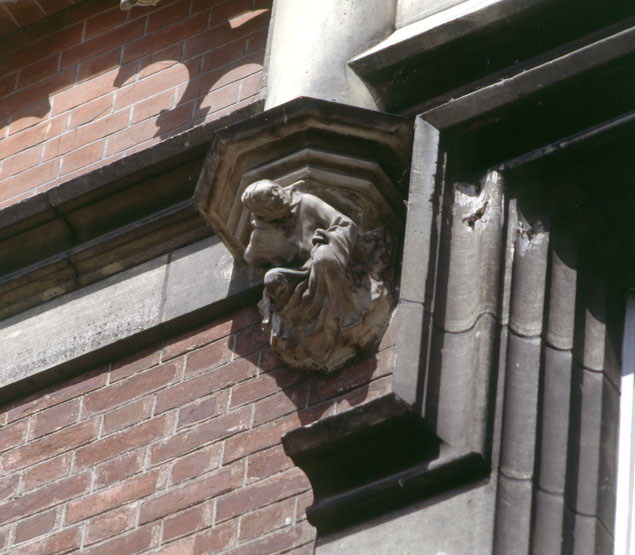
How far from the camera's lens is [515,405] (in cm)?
381

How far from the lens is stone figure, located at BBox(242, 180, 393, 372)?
14.0 feet

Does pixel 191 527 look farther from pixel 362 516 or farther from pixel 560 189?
pixel 560 189

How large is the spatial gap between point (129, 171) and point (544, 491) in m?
1.99

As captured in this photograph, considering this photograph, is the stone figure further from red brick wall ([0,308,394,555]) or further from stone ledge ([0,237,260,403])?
stone ledge ([0,237,260,403])

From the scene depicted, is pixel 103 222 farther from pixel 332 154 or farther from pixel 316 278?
pixel 316 278

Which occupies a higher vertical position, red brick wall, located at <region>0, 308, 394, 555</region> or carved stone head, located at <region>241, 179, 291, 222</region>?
carved stone head, located at <region>241, 179, 291, 222</region>

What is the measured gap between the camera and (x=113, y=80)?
5848mm

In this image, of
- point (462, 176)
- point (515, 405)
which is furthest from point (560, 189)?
point (515, 405)

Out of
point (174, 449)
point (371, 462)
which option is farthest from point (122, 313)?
point (371, 462)

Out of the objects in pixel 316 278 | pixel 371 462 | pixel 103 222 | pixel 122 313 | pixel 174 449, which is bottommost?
pixel 371 462

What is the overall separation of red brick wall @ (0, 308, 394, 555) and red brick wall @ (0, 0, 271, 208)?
1.03 metres

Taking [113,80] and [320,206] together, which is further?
[113,80]

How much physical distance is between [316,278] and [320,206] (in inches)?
10.6

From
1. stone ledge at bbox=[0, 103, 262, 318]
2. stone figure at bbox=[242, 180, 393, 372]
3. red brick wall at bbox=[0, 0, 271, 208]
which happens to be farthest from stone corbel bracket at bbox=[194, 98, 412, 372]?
red brick wall at bbox=[0, 0, 271, 208]
